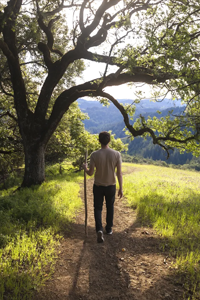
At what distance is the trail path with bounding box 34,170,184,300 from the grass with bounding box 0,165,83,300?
0.26m

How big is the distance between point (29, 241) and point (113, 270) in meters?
2.24

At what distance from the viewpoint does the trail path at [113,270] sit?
3.91 metres

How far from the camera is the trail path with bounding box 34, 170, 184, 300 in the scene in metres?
3.91

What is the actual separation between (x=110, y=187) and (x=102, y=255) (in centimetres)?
178

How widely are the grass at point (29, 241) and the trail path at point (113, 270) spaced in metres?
0.26

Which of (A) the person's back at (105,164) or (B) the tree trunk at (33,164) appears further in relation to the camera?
(B) the tree trunk at (33,164)

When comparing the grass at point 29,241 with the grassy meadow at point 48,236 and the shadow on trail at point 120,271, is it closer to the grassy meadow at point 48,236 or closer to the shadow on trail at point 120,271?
the grassy meadow at point 48,236

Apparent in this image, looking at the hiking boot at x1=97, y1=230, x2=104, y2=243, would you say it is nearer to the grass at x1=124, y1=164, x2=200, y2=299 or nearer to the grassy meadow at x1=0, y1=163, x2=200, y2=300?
the grassy meadow at x1=0, y1=163, x2=200, y2=300

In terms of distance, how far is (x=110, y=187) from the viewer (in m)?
5.99

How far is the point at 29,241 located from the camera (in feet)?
17.6

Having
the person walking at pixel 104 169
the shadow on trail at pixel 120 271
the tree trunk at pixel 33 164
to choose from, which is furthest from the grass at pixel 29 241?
the tree trunk at pixel 33 164

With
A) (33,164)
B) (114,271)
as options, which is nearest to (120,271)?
(114,271)

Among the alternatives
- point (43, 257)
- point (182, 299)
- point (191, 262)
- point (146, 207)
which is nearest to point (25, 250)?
point (43, 257)

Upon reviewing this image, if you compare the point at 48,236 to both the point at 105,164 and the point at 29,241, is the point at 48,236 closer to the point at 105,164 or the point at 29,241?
the point at 29,241
